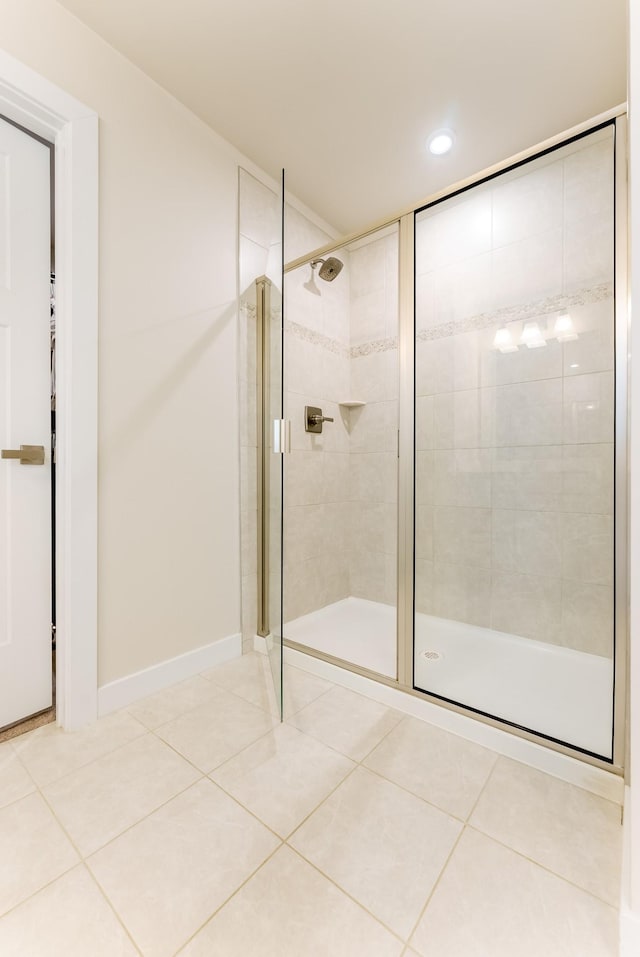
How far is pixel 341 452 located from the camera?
8.38 feet

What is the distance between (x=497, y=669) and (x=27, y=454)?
1.93m

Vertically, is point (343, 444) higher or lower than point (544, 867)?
higher

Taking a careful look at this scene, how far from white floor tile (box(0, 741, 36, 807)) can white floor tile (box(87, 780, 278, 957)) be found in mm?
350

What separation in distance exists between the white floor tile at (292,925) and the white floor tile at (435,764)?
1.18ft

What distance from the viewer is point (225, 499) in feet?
6.19

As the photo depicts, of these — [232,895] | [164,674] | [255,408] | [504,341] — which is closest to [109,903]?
[232,895]

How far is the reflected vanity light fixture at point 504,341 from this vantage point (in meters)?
1.94

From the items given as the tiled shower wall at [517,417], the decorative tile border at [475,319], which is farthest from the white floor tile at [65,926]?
Answer: the decorative tile border at [475,319]

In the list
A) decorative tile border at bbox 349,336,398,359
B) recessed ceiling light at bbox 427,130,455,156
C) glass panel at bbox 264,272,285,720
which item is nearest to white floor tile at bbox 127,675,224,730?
glass panel at bbox 264,272,285,720

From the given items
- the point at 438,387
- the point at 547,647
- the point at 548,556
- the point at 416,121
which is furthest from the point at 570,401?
the point at 416,121

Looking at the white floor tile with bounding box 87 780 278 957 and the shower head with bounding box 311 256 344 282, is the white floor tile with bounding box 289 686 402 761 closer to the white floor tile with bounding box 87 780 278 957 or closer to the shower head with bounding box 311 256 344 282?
the white floor tile with bounding box 87 780 278 957

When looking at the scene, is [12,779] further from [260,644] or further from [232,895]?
[260,644]

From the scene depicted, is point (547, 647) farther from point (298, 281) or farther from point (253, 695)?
point (298, 281)

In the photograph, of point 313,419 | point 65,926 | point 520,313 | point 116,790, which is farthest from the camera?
point 313,419
